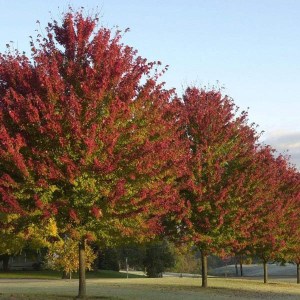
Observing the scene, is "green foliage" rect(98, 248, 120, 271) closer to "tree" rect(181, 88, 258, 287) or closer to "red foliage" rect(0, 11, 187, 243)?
"tree" rect(181, 88, 258, 287)

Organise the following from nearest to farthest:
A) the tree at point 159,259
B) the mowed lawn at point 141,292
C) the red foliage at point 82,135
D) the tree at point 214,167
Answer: the red foliage at point 82,135 → the mowed lawn at point 141,292 → the tree at point 214,167 → the tree at point 159,259

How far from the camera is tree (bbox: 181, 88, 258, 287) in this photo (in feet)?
96.6

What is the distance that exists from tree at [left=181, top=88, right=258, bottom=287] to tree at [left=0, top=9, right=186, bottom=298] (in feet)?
30.2

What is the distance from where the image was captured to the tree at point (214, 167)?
29.4 meters

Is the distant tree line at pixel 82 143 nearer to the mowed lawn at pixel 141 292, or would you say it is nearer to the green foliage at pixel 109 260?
the mowed lawn at pixel 141 292

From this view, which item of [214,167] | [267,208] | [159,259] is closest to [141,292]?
[214,167]

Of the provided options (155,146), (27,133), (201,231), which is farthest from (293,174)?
(27,133)

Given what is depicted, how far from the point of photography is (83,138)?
17.5 m

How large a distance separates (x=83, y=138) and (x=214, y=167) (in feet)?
46.0

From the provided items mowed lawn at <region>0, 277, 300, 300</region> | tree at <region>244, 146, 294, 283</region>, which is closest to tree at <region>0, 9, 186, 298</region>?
mowed lawn at <region>0, 277, 300, 300</region>

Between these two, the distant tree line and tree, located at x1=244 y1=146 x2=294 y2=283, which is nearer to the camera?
the distant tree line

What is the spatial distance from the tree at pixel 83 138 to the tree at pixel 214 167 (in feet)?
30.2

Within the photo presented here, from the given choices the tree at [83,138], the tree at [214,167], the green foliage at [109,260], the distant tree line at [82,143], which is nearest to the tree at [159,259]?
the green foliage at [109,260]

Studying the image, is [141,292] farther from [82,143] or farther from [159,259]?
[159,259]
